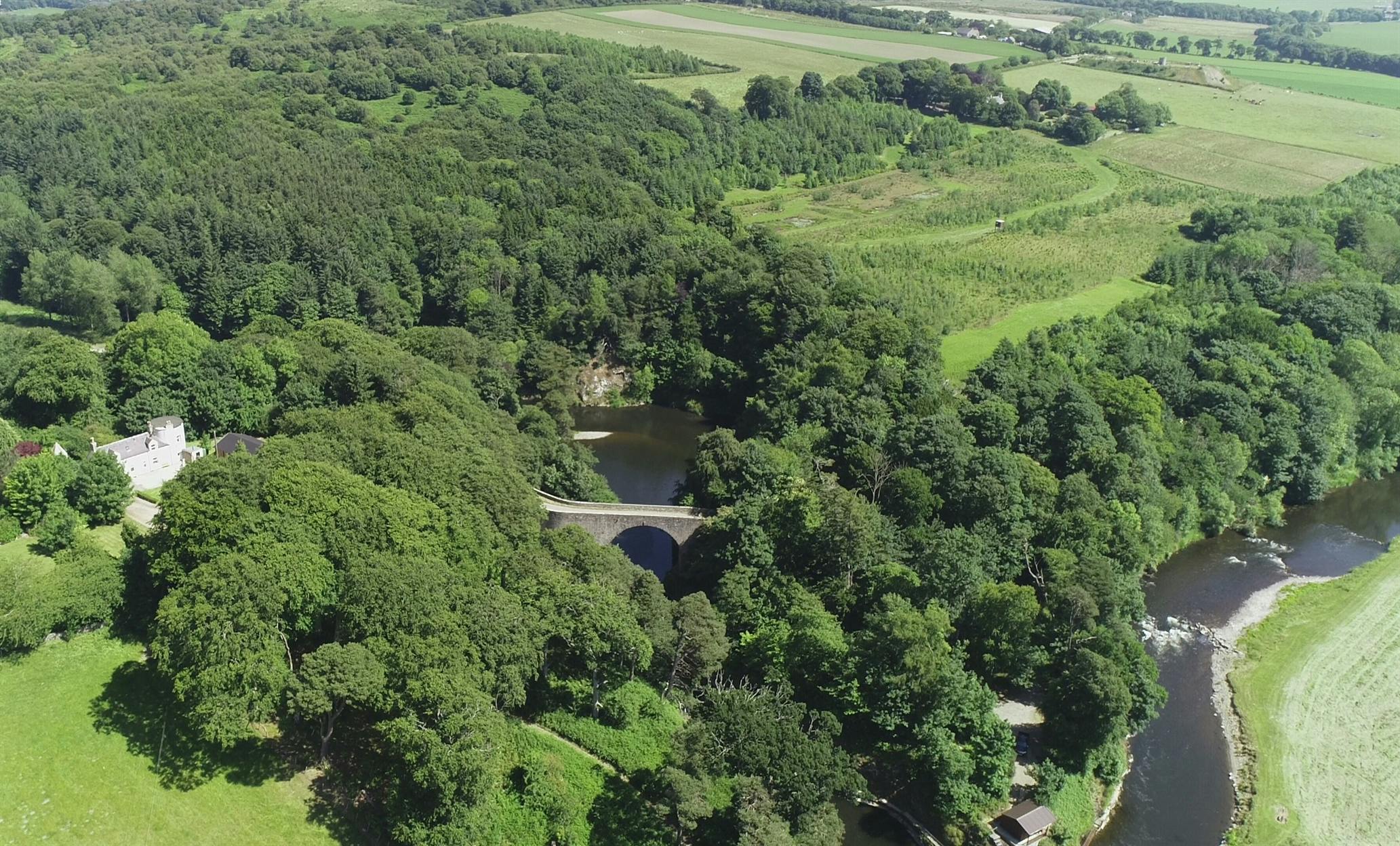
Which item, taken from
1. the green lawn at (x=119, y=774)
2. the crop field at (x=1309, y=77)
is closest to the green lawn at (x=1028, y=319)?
the green lawn at (x=119, y=774)

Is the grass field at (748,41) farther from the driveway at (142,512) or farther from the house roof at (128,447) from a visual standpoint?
the driveway at (142,512)

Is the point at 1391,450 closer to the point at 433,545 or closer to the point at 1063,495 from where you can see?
the point at 1063,495

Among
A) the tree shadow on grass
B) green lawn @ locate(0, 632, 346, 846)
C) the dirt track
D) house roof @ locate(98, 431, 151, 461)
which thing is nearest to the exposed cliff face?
house roof @ locate(98, 431, 151, 461)

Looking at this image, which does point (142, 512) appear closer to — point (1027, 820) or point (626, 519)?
point (626, 519)

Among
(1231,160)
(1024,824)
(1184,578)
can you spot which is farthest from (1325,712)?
(1231,160)

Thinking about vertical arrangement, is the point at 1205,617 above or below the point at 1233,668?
below

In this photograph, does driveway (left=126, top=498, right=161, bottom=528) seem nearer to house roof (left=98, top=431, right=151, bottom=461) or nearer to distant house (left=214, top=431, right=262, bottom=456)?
house roof (left=98, top=431, right=151, bottom=461)
